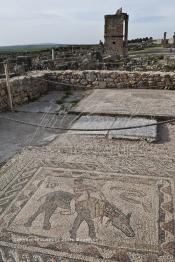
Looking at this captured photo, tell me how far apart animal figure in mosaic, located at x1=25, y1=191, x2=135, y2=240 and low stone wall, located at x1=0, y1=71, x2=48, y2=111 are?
13.5 ft

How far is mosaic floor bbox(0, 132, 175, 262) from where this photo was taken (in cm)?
244

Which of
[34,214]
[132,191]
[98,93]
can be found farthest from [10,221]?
[98,93]

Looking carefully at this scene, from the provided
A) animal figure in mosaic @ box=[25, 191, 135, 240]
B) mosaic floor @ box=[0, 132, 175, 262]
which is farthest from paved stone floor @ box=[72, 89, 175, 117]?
animal figure in mosaic @ box=[25, 191, 135, 240]

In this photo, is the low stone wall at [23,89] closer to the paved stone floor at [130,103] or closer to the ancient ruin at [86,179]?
the ancient ruin at [86,179]

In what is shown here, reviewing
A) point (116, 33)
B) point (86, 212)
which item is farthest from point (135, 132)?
point (116, 33)

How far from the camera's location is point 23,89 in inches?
293

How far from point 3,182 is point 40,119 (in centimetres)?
279

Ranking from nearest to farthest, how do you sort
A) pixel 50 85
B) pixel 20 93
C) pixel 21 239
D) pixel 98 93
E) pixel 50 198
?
pixel 21 239, pixel 50 198, pixel 20 93, pixel 98 93, pixel 50 85

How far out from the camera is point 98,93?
8.05 metres

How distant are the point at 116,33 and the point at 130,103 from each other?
1438 centimetres

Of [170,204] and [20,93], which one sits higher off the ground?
[20,93]

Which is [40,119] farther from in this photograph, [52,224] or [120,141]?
[52,224]

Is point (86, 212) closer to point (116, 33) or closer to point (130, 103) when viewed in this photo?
point (130, 103)

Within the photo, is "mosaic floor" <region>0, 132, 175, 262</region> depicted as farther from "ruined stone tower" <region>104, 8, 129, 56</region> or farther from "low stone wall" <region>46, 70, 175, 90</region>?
"ruined stone tower" <region>104, 8, 129, 56</region>
